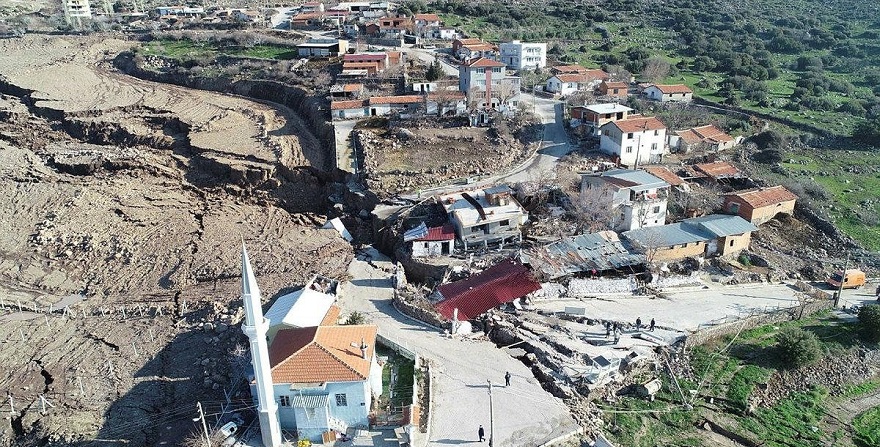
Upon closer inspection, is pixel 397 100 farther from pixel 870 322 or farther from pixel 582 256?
pixel 870 322

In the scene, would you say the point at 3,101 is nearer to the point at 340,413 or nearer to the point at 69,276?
the point at 69,276

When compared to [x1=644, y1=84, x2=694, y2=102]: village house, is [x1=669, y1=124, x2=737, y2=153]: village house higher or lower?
lower

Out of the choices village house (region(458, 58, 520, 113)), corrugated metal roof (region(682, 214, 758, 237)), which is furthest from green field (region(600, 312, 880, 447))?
village house (region(458, 58, 520, 113))

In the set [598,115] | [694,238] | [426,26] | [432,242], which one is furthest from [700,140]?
[426,26]

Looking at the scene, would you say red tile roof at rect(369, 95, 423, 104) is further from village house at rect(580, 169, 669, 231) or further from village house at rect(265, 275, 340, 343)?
village house at rect(265, 275, 340, 343)

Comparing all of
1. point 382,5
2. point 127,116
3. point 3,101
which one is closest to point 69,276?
point 127,116

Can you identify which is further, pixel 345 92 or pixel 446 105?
Answer: pixel 345 92
